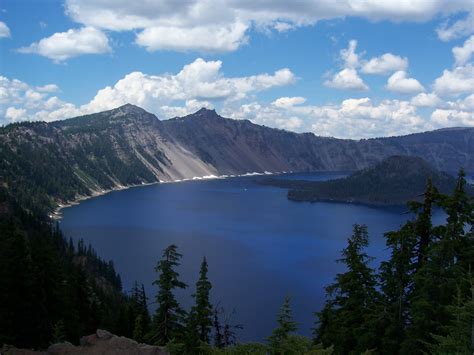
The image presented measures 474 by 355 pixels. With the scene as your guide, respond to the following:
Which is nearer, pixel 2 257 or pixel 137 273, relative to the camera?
pixel 2 257

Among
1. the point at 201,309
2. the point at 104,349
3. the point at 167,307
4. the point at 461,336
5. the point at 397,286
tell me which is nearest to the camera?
the point at 461,336

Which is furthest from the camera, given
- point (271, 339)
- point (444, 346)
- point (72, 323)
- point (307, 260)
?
point (307, 260)

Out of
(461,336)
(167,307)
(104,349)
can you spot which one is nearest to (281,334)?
(461,336)

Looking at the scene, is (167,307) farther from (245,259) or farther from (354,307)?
(245,259)

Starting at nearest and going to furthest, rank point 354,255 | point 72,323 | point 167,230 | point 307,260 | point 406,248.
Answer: point 406,248 < point 354,255 < point 72,323 < point 307,260 < point 167,230

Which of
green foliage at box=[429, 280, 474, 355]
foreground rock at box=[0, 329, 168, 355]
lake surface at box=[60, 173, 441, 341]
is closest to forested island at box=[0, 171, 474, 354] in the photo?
green foliage at box=[429, 280, 474, 355]

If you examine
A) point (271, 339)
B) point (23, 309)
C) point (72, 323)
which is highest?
point (271, 339)

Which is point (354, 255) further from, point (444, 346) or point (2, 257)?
point (2, 257)

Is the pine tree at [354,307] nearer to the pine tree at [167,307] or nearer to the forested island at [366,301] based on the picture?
the forested island at [366,301]

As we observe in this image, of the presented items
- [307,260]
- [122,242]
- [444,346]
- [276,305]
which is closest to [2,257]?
[444,346]

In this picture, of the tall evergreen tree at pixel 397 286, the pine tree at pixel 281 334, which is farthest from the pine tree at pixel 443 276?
the pine tree at pixel 281 334

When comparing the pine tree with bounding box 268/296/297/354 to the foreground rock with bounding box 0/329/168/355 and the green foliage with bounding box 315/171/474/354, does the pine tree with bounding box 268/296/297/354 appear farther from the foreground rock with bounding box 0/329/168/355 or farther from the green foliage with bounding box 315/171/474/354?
the foreground rock with bounding box 0/329/168/355
